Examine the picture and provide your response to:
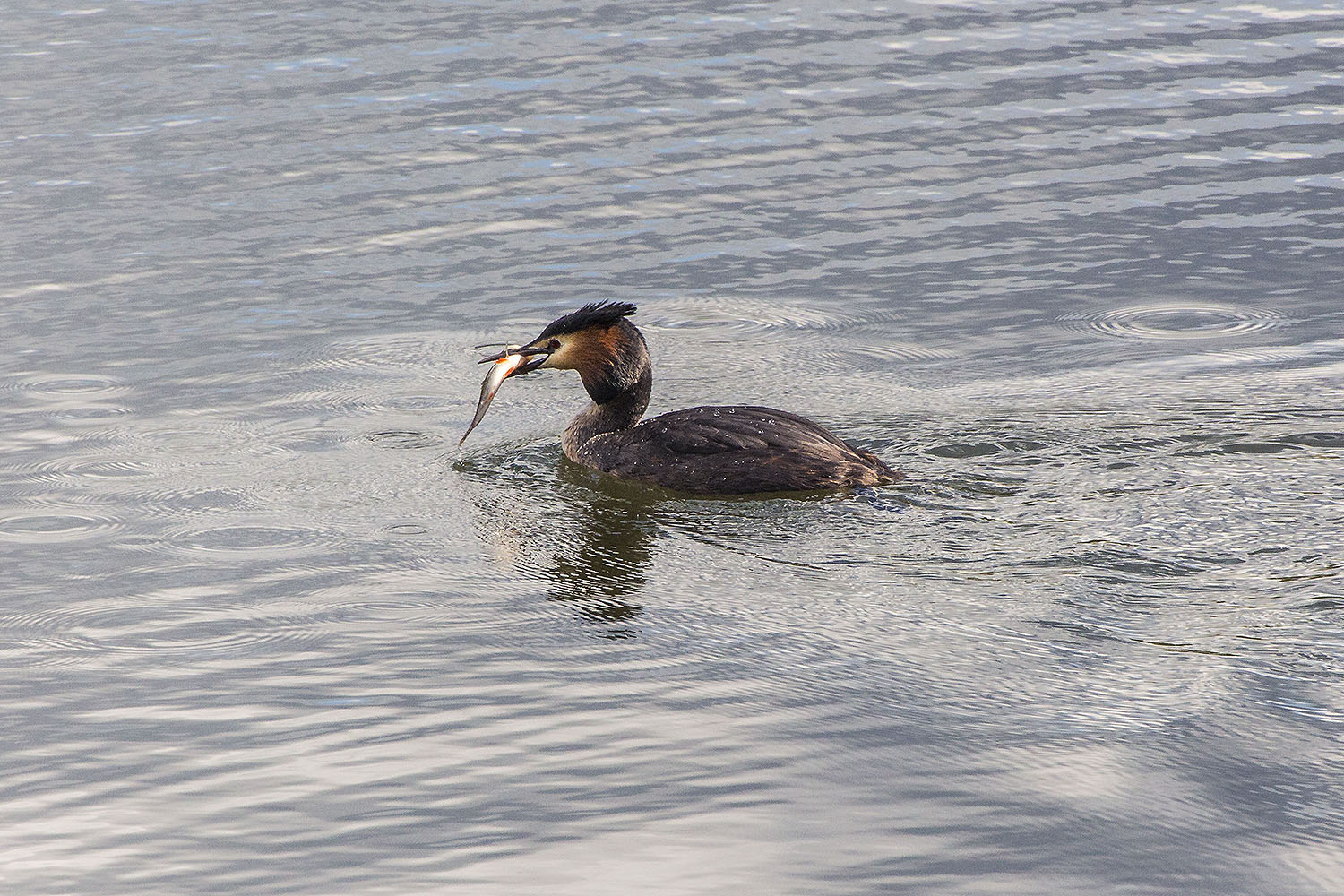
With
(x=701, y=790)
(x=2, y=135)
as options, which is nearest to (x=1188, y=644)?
(x=701, y=790)

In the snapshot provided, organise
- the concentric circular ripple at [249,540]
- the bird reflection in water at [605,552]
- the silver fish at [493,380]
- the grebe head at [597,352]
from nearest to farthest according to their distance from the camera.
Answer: the bird reflection in water at [605,552]
the concentric circular ripple at [249,540]
the silver fish at [493,380]
the grebe head at [597,352]

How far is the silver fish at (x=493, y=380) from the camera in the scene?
30.7ft

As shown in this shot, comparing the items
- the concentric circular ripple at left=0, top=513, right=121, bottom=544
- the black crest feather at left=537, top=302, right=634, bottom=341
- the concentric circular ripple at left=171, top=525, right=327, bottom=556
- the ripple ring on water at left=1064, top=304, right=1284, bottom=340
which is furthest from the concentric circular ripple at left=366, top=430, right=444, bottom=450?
the ripple ring on water at left=1064, top=304, right=1284, bottom=340

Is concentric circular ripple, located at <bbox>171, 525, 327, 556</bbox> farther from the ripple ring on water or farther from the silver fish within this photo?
the ripple ring on water

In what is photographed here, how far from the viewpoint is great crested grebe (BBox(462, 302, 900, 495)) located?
8.69 metres

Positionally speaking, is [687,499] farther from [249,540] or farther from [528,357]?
[249,540]

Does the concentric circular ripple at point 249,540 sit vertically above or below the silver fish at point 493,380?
below

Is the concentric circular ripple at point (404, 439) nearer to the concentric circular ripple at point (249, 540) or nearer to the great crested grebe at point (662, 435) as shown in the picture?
the great crested grebe at point (662, 435)

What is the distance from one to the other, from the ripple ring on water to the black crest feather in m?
3.47

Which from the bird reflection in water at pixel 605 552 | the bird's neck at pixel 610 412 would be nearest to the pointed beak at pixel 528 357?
the bird's neck at pixel 610 412

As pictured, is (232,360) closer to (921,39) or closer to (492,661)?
(492,661)

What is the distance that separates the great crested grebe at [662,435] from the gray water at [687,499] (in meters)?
0.20

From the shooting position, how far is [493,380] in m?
9.43

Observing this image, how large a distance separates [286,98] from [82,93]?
7.38 ft
